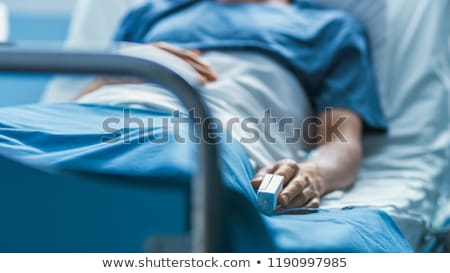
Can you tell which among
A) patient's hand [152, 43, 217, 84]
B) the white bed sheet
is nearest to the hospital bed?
the white bed sheet

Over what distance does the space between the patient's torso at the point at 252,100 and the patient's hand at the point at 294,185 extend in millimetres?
93

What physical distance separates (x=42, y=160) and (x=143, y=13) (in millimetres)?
1003

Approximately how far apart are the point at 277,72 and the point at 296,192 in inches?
18.9

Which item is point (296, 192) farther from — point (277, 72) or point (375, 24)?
point (375, 24)

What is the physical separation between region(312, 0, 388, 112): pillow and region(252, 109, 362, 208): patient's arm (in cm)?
18

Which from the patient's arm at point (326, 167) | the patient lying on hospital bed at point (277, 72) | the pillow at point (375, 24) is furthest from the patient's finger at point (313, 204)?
the pillow at point (375, 24)

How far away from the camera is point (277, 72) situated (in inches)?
64.8

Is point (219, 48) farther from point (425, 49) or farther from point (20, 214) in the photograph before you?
point (20, 214)

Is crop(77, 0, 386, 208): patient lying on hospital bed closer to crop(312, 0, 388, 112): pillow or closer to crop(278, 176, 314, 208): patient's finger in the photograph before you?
crop(312, 0, 388, 112): pillow

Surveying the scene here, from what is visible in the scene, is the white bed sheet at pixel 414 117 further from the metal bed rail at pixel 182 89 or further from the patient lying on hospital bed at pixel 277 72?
the metal bed rail at pixel 182 89

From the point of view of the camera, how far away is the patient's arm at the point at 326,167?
4.05 feet

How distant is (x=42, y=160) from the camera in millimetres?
931

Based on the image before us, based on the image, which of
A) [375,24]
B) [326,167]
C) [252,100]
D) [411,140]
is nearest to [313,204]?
[326,167]
